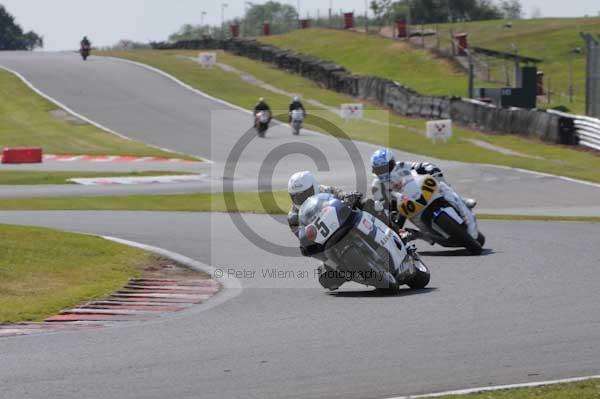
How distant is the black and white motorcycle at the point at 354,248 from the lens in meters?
12.0

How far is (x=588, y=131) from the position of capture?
37062mm

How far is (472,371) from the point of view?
8.36 meters

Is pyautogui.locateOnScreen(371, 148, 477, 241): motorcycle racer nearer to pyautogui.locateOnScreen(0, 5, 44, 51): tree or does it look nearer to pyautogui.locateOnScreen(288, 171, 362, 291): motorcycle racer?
pyautogui.locateOnScreen(288, 171, 362, 291): motorcycle racer

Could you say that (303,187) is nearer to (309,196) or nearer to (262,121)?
(309,196)

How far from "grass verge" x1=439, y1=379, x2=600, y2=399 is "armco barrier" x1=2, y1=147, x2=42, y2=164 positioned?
31.6 m

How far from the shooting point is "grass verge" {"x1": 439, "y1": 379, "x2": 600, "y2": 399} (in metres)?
7.59

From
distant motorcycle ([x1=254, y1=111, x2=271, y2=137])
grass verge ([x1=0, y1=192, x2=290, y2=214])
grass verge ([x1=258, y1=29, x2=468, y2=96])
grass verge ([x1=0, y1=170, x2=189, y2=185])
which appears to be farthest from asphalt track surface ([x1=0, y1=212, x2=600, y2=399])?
grass verge ([x1=258, y1=29, x2=468, y2=96])

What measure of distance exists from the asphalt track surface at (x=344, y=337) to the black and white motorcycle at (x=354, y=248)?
24cm

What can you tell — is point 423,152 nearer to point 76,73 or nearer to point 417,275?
point 417,275

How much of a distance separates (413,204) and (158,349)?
7.30 m

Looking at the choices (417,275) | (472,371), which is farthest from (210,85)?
(472,371)

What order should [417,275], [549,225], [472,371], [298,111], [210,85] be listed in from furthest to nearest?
[210,85]
[298,111]
[549,225]
[417,275]
[472,371]

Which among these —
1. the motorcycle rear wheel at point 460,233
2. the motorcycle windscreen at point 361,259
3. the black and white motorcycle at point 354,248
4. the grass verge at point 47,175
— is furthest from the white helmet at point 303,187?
the grass verge at point 47,175

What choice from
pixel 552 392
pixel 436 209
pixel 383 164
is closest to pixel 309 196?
pixel 383 164
